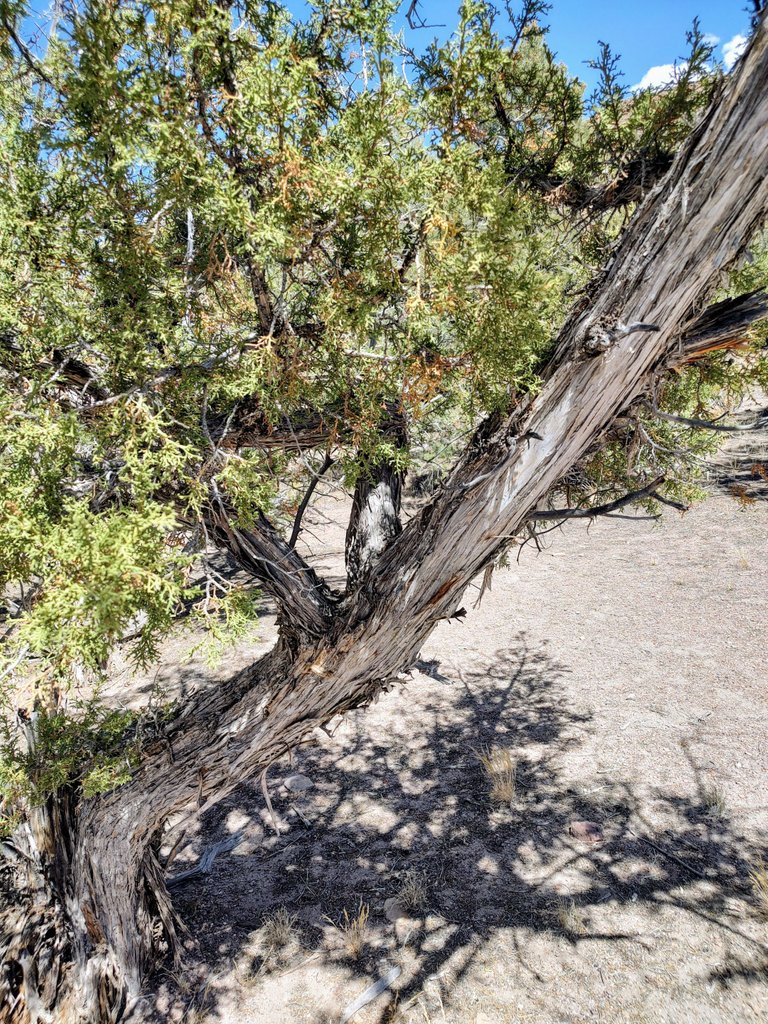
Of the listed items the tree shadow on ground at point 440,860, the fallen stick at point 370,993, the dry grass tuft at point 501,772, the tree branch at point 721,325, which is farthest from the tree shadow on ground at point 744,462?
the fallen stick at point 370,993

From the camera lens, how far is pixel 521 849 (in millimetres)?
4293

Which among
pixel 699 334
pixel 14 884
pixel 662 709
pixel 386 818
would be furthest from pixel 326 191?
pixel 662 709

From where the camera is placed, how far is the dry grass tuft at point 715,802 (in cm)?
436

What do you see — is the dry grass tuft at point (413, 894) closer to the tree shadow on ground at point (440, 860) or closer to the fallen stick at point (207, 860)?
the tree shadow on ground at point (440, 860)

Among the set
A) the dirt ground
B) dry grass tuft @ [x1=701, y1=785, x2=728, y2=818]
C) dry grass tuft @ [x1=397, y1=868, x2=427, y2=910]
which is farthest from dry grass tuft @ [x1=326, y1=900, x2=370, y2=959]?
dry grass tuft @ [x1=701, y1=785, x2=728, y2=818]

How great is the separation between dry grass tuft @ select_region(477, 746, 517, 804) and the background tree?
2.37 m

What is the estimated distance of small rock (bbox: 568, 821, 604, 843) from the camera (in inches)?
169

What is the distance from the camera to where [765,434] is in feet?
42.2

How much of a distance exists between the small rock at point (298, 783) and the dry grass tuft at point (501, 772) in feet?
5.00

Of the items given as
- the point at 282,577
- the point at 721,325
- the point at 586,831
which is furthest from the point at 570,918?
the point at 721,325

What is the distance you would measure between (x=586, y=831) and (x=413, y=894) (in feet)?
4.35

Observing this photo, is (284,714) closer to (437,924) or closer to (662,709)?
(437,924)

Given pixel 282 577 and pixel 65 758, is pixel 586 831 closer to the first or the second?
pixel 282 577

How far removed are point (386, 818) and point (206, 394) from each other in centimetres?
398
